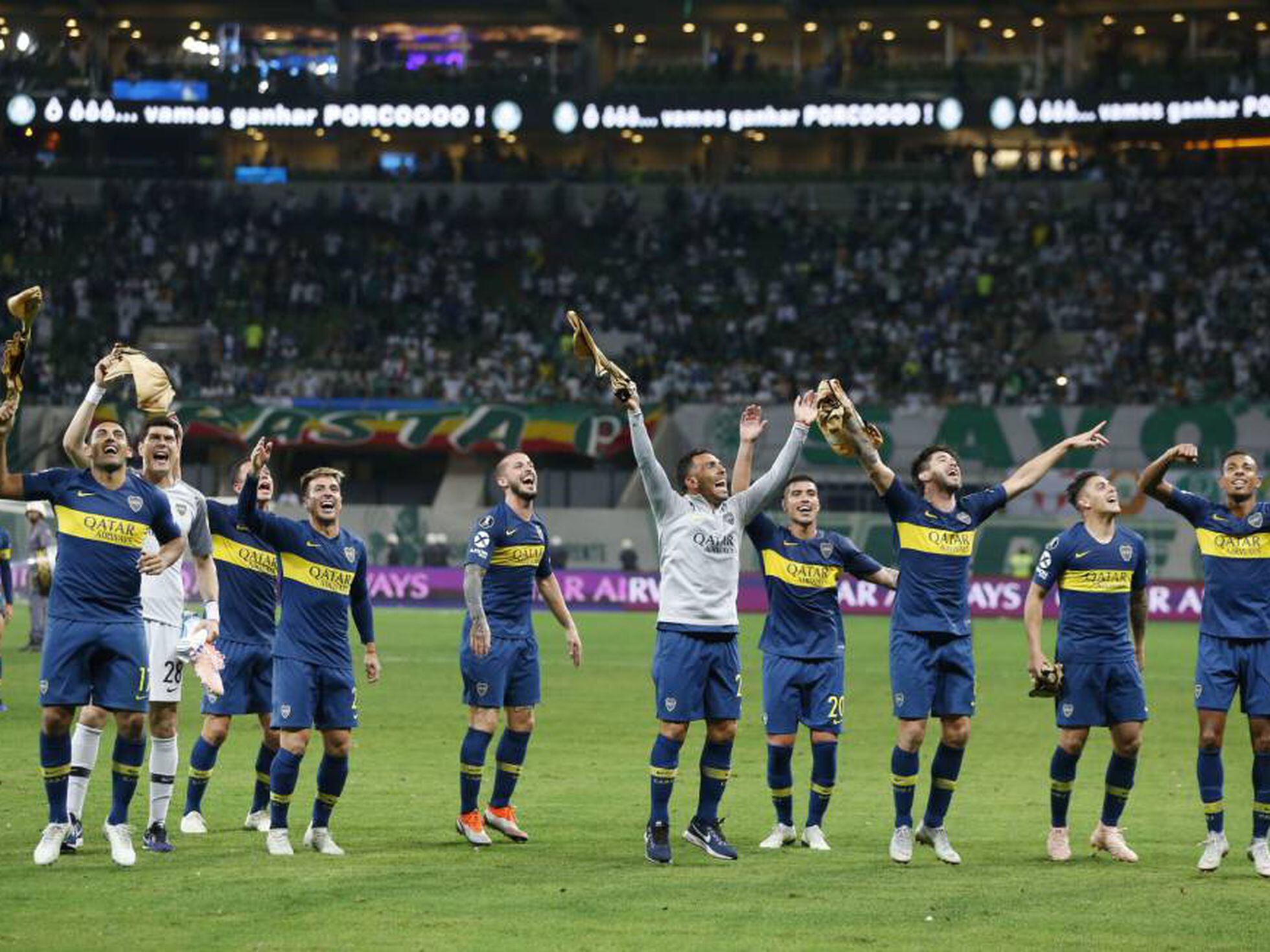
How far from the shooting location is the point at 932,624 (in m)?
13.5

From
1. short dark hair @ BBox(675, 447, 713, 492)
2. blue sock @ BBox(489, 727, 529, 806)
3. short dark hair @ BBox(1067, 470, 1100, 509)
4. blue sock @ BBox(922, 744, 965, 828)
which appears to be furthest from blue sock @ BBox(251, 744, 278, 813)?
short dark hair @ BBox(1067, 470, 1100, 509)

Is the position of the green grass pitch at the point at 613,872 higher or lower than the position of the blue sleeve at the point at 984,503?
lower

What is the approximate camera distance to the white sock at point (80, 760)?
41.5 ft

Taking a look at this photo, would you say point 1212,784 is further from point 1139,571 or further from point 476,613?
point 476,613

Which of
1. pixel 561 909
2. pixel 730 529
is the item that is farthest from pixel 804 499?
pixel 561 909

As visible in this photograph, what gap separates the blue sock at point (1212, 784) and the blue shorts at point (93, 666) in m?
6.88

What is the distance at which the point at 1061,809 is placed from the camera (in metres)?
13.8

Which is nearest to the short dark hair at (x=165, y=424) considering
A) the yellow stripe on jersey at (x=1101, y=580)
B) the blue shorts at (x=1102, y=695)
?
the yellow stripe on jersey at (x=1101, y=580)

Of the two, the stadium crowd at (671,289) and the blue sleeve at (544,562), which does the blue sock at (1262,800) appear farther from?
the stadium crowd at (671,289)

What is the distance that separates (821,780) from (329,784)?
3.43 meters

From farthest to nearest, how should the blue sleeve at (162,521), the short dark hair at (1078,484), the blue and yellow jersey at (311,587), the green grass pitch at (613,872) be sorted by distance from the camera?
the short dark hair at (1078,484) → the blue and yellow jersey at (311,587) → the blue sleeve at (162,521) → the green grass pitch at (613,872)

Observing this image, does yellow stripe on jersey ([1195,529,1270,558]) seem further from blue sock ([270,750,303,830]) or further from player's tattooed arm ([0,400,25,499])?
player's tattooed arm ([0,400,25,499])

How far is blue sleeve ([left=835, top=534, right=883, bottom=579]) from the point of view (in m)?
14.9

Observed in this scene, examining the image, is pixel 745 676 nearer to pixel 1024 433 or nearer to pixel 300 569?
pixel 300 569
